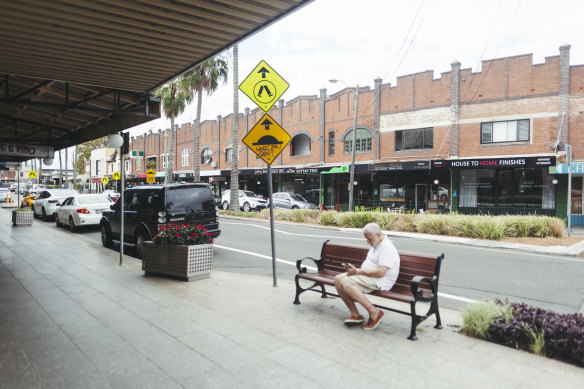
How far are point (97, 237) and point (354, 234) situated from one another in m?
9.59

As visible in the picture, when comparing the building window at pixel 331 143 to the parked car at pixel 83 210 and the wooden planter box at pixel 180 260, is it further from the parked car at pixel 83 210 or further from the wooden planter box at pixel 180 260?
the wooden planter box at pixel 180 260

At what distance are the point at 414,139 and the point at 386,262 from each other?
77.3 feet

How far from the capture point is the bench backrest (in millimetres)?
4766

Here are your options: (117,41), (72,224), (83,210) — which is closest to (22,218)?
(72,224)

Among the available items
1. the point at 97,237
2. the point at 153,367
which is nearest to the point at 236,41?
the point at 153,367

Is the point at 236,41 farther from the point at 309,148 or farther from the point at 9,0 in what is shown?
the point at 309,148

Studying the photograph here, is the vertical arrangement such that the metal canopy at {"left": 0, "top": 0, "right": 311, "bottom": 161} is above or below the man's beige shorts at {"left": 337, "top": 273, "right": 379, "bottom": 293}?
above

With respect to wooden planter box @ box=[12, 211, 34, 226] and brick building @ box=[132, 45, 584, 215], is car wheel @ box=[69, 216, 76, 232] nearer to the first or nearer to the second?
wooden planter box @ box=[12, 211, 34, 226]

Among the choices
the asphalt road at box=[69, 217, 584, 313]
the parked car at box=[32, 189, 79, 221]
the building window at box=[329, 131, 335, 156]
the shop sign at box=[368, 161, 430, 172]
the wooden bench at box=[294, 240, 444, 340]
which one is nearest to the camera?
the wooden bench at box=[294, 240, 444, 340]

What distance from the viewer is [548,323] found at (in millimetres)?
4098

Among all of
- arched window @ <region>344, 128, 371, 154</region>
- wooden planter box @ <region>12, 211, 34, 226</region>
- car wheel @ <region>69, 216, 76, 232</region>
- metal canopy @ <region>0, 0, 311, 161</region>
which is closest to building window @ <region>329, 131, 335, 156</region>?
arched window @ <region>344, 128, 371, 154</region>

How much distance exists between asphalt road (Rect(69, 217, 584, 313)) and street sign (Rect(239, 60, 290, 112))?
3324mm

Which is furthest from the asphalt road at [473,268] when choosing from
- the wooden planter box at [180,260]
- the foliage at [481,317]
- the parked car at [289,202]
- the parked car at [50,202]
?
the parked car at [289,202]

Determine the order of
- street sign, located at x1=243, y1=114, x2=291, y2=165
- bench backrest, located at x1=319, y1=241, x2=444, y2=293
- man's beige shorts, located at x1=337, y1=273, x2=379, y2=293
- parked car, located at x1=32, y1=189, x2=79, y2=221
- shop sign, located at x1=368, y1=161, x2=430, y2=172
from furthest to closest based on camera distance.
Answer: shop sign, located at x1=368, y1=161, x2=430, y2=172 → parked car, located at x1=32, y1=189, x2=79, y2=221 → street sign, located at x1=243, y1=114, x2=291, y2=165 → man's beige shorts, located at x1=337, y1=273, x2=379, y2=293 → bench backrest, located at x1=319, y1=241, x2=444, y2=293
